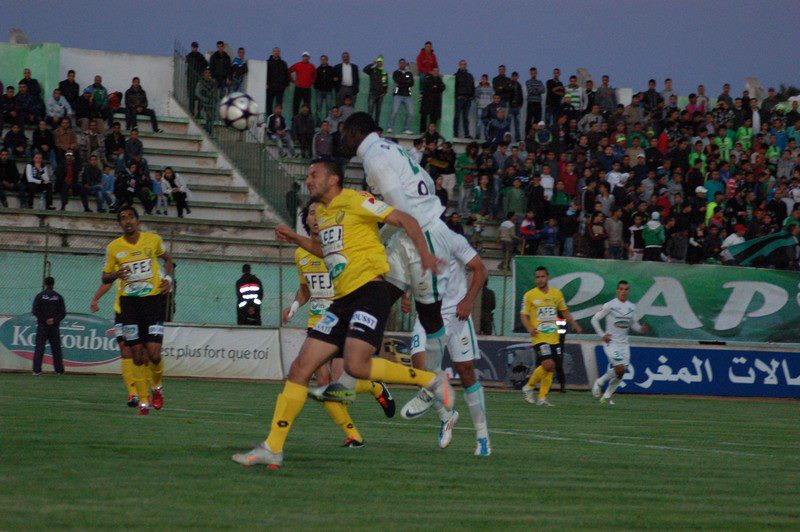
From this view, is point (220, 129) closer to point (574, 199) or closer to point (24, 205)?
point (24, 205)

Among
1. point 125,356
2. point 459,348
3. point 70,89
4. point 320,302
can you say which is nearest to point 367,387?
point 459,348

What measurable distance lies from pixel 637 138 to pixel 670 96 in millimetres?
4672

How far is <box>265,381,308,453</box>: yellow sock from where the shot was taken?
8.21 meters

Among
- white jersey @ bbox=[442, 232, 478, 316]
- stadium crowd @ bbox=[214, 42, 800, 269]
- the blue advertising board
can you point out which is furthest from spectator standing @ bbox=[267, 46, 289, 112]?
white jersey @ bbox=[442, 232, 478, 316]

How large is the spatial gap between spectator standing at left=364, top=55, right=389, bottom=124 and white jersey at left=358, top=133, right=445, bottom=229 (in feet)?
83.5

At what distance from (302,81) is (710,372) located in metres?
14.5

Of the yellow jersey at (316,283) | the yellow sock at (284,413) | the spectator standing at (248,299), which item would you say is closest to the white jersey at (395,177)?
the yellow sock at (284,413)

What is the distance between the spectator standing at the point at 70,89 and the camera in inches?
1294

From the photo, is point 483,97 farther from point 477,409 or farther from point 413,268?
Answer: point 477,409

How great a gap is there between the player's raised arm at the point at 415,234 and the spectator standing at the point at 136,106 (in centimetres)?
2578

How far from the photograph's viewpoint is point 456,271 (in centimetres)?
1198

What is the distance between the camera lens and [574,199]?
105 feet

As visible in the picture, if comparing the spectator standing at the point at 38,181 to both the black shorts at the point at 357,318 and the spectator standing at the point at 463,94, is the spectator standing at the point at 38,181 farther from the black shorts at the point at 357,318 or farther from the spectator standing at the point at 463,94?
the black shorts at the point at 357,318

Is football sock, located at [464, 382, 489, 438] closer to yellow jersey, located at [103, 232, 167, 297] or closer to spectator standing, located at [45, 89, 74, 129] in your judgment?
yellow jersey, located at [103, 232, 167, 297]
